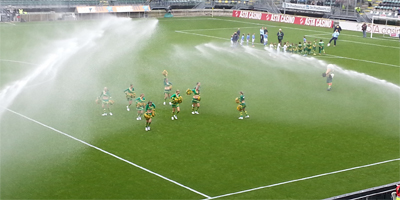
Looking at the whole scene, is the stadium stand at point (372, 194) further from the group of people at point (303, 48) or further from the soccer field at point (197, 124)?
the group of people at point (303, 48)

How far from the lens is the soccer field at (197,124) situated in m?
25.3

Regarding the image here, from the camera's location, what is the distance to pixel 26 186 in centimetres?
2461

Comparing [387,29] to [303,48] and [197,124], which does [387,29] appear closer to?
[303,48]

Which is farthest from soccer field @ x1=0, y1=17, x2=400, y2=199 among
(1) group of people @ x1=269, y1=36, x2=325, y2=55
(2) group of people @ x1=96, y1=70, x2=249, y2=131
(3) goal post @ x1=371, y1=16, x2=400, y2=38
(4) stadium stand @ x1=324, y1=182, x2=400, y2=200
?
(3) goal post @ x1=371, y1=16, x2=400, y2=38

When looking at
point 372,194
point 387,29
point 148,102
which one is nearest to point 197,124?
point 148,102

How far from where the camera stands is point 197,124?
34219 millimetres

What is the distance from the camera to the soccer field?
82.9 ft

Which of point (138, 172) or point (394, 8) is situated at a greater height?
point (394, 8)

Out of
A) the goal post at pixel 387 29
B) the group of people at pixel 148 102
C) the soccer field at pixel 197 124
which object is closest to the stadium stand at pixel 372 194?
the soccer field at pixel 197 124

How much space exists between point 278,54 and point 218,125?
25541 mm

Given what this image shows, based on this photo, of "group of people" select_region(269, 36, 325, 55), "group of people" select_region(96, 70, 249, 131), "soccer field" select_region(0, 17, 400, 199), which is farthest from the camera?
"group of people" select_region(269, 36, 325, 55)

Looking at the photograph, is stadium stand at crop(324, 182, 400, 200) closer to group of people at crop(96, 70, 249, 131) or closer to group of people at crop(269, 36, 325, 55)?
group of people at crop(96, 70, 249, 131)

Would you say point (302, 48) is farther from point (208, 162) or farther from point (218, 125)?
point (208, 162)

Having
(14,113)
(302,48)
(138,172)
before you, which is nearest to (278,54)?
(302,48)
